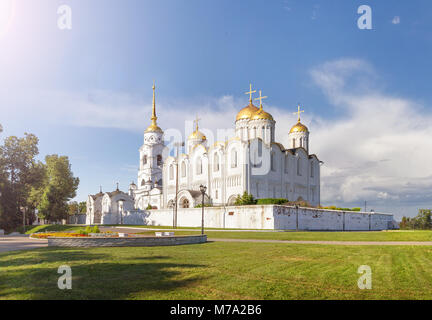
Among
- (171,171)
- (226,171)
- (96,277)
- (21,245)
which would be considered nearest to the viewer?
(96,277)

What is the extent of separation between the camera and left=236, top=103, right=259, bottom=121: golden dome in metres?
60.9

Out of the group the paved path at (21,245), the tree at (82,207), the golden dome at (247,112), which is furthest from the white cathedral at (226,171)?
the tree at (82,207)

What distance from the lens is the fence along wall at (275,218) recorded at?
3578 centimetres

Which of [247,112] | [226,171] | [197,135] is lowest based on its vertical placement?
[226,171]

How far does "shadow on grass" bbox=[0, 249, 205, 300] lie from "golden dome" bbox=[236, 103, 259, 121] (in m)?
51.0

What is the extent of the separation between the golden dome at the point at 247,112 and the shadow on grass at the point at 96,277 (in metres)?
51.0

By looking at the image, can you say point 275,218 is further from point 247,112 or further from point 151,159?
point 151,159

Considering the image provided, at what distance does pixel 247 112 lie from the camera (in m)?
61.3

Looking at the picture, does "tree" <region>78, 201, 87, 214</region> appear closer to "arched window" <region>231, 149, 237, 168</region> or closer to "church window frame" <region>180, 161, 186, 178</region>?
"church window frame" <region>180, 161, 186, 178</region>

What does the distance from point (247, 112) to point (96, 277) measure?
55.0 meters

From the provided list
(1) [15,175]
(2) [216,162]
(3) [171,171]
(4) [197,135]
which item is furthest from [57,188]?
(4) [197,135]

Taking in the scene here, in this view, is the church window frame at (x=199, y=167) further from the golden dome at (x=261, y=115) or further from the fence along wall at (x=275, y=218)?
the golden dome at (x=261, y=115)
